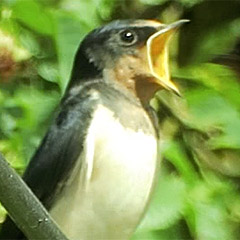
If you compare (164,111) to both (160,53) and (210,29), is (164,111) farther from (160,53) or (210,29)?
(160,53)

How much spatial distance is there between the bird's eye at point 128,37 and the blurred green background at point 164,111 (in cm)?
26

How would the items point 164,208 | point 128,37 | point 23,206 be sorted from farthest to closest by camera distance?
point 164,208 < point 128,37 < point 23,206

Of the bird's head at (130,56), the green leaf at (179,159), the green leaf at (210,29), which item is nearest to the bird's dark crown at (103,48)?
the bird's head at (130,56)

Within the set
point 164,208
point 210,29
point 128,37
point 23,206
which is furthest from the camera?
point 210,29

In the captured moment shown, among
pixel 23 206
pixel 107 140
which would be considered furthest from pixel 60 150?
pixel 23 206

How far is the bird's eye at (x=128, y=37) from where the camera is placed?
1.43m

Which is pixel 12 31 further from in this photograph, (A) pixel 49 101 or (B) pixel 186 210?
(B) pixel 186 210

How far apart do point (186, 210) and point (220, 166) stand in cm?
29

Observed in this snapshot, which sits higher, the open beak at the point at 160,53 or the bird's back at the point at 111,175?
the open beak at the point at 160,53

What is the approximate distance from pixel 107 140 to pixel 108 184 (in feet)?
A: 0.17

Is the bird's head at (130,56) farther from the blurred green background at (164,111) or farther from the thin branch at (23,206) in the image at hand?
the thin branch at (23,206)

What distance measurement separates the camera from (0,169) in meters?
0.86

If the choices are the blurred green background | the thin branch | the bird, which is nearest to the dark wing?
the bird

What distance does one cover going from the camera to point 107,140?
1.34m
